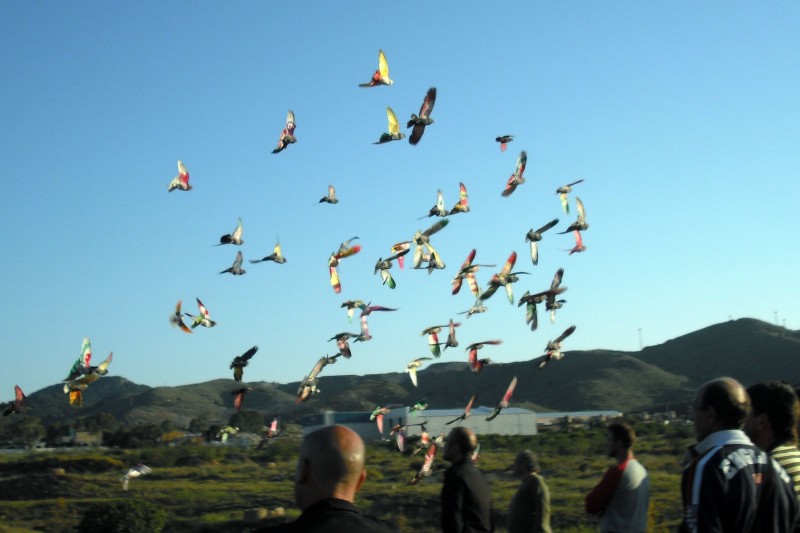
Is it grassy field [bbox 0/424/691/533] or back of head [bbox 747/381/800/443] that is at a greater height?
back of head [bbox 747/381/800/443]

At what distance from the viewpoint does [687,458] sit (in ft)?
17.2

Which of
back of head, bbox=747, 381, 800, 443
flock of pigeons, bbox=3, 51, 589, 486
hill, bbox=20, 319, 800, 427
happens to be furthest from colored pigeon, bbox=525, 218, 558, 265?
hill, bbox=20, 319, 800, 427

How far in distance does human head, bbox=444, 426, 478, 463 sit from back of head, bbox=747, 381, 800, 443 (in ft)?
9.01

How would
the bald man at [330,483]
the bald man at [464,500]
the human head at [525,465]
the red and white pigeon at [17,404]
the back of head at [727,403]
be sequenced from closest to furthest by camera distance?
the bald man at [330,483] → the back of head at [727,403] → the bald man at [464,500] → the human head at [525,465] → the red and white pigeon at [17,404]

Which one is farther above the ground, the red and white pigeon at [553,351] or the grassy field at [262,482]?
the red and white pigeon at [553,351]

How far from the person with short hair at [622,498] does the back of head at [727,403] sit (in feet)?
9.22

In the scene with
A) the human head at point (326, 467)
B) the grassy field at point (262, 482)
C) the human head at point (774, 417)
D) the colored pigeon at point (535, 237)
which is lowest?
the grassy field at point (262, 482)

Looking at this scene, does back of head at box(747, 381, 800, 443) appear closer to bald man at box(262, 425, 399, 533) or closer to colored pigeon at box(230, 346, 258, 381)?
bald man at box(262, 425, 399, 533)

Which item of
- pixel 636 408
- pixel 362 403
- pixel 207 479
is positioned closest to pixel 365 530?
pixel 207 479

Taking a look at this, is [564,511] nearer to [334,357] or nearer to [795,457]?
[334,357]

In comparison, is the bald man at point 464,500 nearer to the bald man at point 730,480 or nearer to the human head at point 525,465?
the human head at point 525,465

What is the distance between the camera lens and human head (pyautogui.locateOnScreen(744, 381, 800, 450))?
5.27 m

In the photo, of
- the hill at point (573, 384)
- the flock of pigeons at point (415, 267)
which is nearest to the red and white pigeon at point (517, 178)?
the flock of pigeons at point (415, 267)

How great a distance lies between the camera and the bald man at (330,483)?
3592 mm
